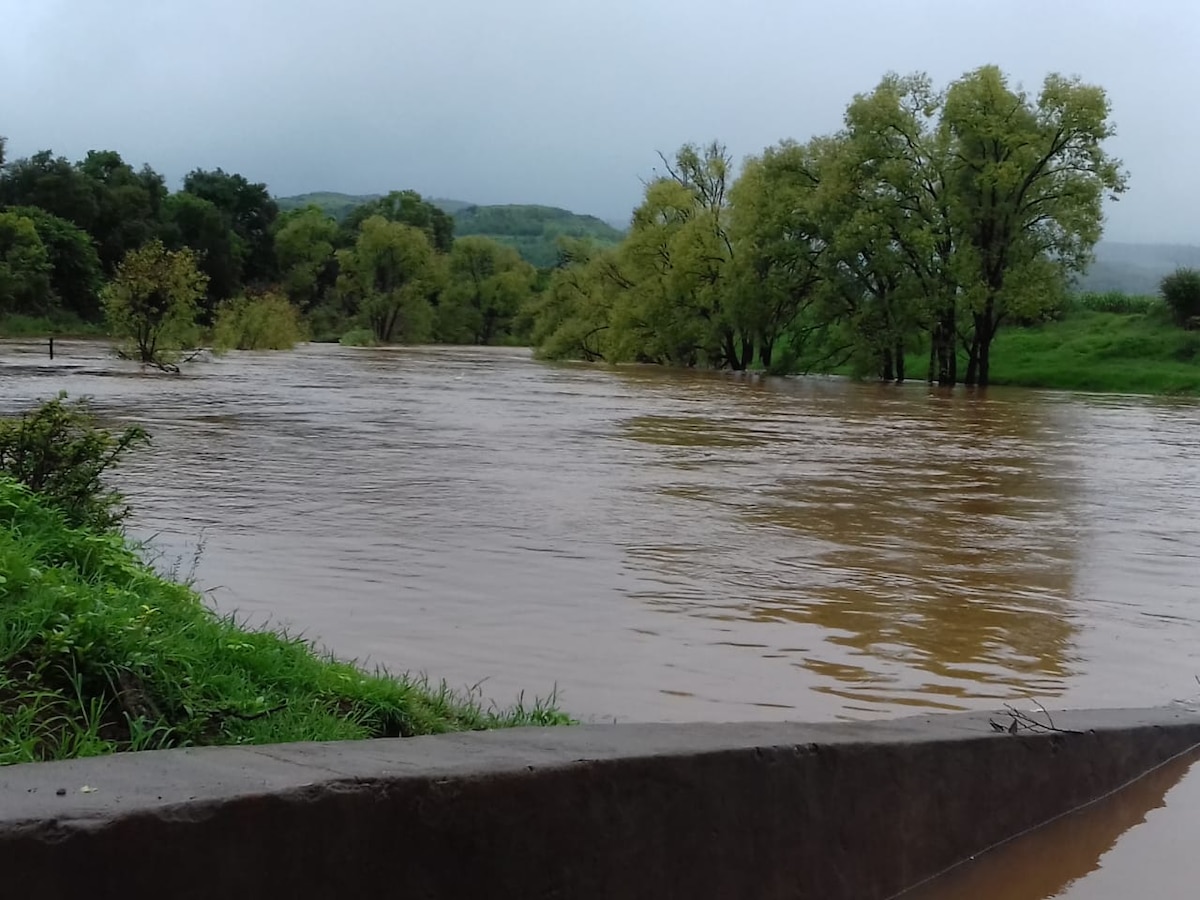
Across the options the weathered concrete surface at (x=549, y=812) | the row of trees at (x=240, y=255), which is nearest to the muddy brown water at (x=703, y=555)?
the weathered concrete surface at (x=549, y=812)

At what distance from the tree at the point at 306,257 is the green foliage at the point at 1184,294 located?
83586 mm

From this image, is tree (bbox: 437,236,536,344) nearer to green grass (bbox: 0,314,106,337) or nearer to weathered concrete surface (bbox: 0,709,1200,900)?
green grass (bbox: 0,314,106,337)

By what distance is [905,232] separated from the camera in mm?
46781

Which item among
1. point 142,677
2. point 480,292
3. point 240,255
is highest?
point 240,255

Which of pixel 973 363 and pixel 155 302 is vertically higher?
pixel 155 302

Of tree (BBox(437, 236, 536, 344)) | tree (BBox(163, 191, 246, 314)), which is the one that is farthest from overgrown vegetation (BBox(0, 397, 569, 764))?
tree (BBox(437, 236, 536, 344))

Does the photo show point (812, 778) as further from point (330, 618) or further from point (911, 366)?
point (911, 366)

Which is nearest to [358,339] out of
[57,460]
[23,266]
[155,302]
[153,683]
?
[23,266]

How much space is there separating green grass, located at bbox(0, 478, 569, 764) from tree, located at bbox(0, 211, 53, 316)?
78.9 metres

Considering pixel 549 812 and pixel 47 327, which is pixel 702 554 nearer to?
pixel 549 812

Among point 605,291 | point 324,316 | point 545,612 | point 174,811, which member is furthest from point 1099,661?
point 324,316

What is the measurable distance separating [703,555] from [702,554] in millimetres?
47

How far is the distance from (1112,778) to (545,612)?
12.5 feet

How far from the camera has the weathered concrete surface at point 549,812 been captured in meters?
2.65
